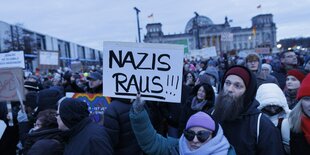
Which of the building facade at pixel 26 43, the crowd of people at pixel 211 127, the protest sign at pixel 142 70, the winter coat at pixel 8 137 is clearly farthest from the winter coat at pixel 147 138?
the building facade at pixel 26 43

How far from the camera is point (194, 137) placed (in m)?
2.80

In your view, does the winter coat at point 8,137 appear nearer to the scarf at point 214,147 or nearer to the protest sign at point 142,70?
the protest sign at point 142,70

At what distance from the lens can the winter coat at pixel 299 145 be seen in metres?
2.96

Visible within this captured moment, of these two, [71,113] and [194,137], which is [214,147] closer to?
[194,137]

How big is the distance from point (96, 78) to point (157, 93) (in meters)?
3.32

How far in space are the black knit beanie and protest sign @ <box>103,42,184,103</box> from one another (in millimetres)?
306

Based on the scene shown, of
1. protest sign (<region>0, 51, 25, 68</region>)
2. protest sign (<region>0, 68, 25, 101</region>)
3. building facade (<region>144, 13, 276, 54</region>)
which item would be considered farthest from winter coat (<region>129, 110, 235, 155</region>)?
building facade (<region>144, 13, 276, 54</region>)

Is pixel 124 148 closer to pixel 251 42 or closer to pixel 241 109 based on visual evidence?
pixel 241 109

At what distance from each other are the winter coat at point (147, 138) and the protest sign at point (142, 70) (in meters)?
0.26

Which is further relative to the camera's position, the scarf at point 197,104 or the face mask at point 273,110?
the scarf at point 197,104

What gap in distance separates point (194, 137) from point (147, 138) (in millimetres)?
516

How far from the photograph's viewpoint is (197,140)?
2785mm

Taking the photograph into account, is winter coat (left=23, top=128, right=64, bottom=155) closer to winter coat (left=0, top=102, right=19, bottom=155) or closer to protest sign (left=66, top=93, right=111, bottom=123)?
Result: winter coat (left=0, top=102, right=19, bottom=155)

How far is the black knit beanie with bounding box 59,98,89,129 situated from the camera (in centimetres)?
333
